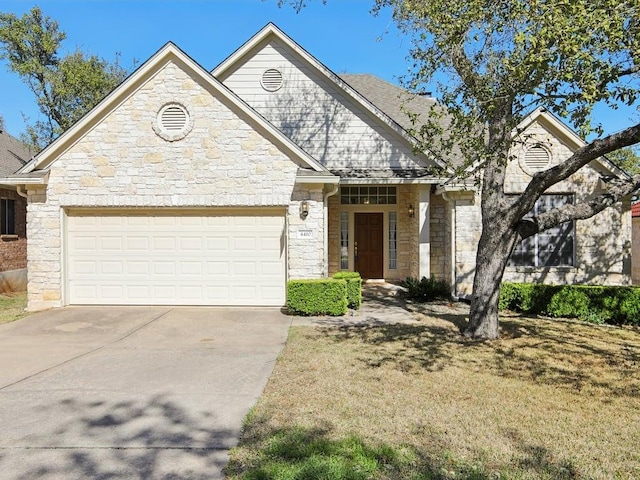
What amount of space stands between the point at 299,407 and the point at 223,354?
9.03 ft

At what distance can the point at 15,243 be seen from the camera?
16.8m

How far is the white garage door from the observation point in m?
11.5

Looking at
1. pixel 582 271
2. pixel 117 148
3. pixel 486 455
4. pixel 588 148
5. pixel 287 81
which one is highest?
pixel 287 81

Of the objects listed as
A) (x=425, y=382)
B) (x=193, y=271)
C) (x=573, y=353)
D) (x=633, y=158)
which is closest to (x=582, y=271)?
(x=573, y=353)

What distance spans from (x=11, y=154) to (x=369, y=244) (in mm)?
15470

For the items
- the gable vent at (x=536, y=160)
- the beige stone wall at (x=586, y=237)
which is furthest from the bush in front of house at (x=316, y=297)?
the gable vent at (x=536, y=160)

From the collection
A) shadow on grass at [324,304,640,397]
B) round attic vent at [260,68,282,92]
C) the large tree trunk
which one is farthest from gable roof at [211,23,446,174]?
shadow on grass at [324,304,640,397]

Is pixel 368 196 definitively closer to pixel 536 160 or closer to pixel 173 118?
pixel 536 160

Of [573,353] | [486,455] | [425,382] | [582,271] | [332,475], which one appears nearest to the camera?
[332,475]

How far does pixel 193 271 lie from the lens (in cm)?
1157

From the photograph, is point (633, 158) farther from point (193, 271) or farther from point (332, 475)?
point (332, 475)

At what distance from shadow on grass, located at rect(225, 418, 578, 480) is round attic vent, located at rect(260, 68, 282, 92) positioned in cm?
1191

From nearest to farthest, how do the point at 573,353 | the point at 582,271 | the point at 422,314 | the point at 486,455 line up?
1. the point at 486,455
2. the point at 573,353
3. the point at 422,314
4. the point at 582,271

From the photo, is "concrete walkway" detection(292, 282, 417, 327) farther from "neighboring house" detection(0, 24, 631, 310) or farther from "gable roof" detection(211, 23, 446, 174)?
"gable roof" detection(211, 23, 446, 174)
